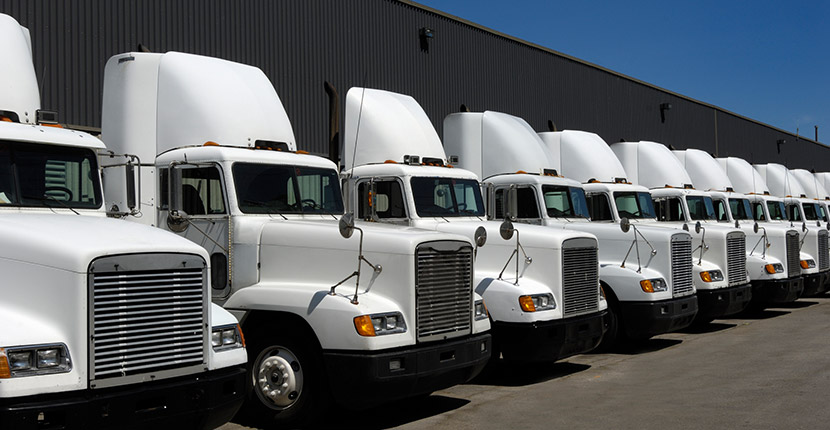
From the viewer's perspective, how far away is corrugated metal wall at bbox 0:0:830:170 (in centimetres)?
1336

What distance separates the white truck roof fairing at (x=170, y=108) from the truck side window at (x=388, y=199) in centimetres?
167

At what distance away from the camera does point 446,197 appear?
11.4 metres

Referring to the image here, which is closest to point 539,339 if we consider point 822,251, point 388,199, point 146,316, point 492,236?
point 492,236

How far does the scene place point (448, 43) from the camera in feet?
71.0

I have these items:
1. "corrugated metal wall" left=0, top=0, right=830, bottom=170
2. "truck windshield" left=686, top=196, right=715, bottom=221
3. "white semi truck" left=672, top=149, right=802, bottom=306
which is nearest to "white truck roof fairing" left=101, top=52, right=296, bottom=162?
"corrugated metal wall" left=0, top=0, right=830, bottom=170

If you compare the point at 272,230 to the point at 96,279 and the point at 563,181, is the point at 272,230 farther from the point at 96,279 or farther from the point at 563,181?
the point at 563,181

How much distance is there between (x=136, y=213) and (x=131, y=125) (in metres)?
1.90

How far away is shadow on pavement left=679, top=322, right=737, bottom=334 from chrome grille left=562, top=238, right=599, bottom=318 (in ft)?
18.8

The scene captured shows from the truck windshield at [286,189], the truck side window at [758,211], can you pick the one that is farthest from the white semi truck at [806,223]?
the truck windshield at [286,189]

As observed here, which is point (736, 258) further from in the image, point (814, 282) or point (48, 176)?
point (48, 176)

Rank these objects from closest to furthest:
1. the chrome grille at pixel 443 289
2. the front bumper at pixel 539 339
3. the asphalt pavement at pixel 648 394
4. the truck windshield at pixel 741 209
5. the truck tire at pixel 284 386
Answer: the truck tire at pixel 284 386 → the chrome grille at pixel 443 289 → the asphalt pavement at pixel 648 394 → the front bumper at pixel 539 339 → the truck windshield at pixel 741 209

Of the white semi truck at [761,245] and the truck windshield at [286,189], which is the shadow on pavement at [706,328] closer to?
the white semi truck at [761,245]

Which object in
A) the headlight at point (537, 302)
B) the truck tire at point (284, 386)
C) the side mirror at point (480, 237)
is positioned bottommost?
the truck tire at point (284, 386)

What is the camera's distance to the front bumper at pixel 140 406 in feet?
17.7
